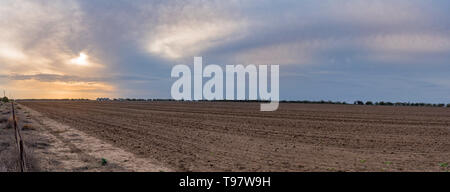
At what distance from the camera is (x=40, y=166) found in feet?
26.5

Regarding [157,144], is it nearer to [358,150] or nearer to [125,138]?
[125,138]

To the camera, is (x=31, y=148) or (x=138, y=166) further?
(x=31, y=148)

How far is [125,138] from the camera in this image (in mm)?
13625

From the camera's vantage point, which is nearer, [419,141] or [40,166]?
[40,166]

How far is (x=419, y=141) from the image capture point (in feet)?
42.2
